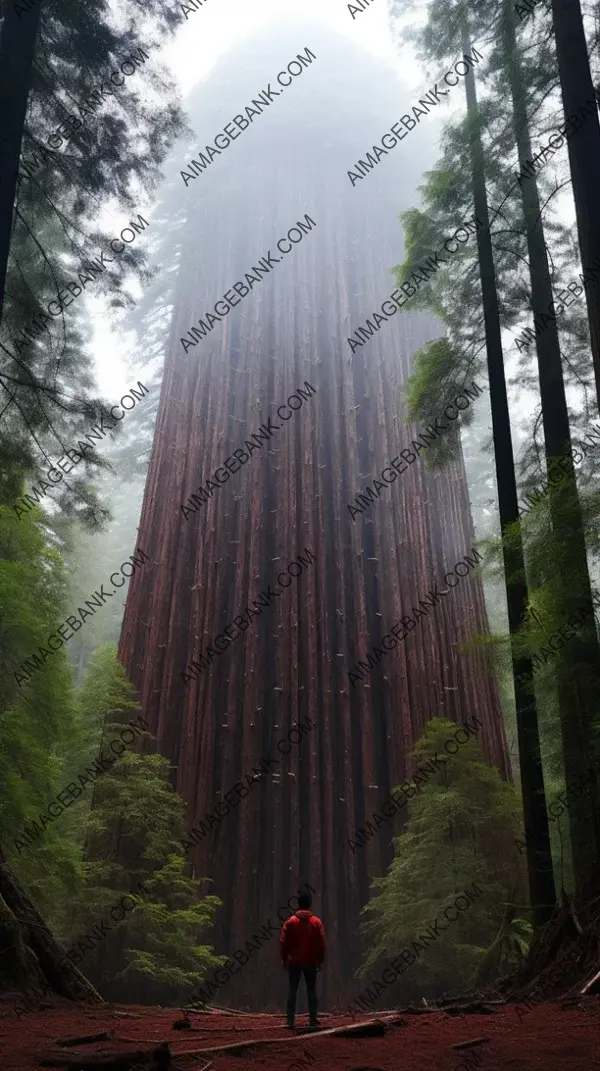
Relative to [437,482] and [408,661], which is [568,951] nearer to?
[408,661]

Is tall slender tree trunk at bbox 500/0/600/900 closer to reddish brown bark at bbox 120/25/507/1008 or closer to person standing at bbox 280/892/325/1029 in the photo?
person standing at bbox 280/892/325/1029

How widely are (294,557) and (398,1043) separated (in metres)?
10.7

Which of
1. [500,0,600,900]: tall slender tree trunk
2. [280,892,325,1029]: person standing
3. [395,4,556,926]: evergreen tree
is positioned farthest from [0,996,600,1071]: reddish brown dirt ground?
[395,4,556,926]: evergreen tree

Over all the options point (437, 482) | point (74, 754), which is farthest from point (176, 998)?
point (437, 482)

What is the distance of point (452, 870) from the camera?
8.66 metres

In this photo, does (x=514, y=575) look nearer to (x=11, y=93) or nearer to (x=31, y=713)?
(x=11, y=93)

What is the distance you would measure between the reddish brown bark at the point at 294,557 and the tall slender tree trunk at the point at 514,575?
4587 mm

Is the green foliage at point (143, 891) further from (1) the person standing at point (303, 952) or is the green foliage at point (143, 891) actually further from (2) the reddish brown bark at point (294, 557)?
(1) the person standing at point (303, 952)

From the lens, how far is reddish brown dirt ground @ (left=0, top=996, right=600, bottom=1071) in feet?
8.41

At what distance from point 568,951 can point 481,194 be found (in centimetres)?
746

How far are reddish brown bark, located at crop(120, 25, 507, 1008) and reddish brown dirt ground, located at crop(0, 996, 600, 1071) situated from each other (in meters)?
7.21

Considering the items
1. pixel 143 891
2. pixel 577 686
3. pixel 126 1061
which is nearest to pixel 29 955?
pixel 126 1061

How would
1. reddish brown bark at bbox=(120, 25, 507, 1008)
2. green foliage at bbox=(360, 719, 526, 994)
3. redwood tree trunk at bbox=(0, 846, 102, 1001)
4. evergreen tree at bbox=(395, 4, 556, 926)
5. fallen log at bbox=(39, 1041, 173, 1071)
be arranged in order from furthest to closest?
reddish brown bark at bbox=(120, 25, 507, 1008) → green foliage at bbox=(360, 719, 526, 994) → evergreen tree at bbox=(395, 4, 556, 926) → redwood tree trunk at bbox=(0, 846, 102, 1001) → fallen log at bbox=(39, 1041, 173, 1071)

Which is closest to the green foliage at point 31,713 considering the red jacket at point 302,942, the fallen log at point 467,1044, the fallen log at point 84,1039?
the red jacket at point 302,942
